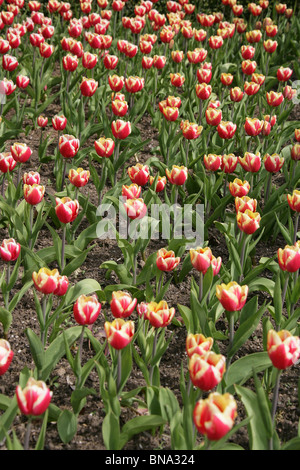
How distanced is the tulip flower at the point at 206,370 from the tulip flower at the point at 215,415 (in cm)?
16

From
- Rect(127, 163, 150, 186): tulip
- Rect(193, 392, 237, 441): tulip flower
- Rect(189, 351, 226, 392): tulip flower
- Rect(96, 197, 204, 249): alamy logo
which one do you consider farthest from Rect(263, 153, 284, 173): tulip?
Rect(193, 392, 237, 441): tulip flower

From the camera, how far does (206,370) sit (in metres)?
2.18

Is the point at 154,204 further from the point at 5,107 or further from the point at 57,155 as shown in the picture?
the point at 5,107

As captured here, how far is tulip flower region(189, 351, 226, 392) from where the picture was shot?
7.18 feet

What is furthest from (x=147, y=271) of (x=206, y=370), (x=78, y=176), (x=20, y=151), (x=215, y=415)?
(x=215, y=415)

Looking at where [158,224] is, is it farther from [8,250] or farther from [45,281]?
[45,281]

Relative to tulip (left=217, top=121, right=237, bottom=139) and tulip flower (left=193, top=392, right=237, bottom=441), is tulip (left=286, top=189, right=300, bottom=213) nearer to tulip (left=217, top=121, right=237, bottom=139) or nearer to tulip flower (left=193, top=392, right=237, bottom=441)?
tulip (left=217, top=121, right=237, bottom=139)

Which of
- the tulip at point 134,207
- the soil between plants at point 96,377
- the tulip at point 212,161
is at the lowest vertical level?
the soil between plants at point 96,377

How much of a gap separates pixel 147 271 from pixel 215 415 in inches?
65.0

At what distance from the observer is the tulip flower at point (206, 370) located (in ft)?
7.18

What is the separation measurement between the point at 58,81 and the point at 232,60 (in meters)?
1.86

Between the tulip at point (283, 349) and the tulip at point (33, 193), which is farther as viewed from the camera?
the tulip at point (33, 193)

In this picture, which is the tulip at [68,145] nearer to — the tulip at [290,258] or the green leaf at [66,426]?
the tulip at [290,258]

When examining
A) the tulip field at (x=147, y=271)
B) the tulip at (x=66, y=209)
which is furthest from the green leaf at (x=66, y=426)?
the tulip at (x=66, y=209)
